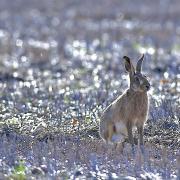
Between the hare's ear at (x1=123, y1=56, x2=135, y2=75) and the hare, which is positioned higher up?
the hare's ear at (x1=123, y1=56, x2=135, y2=75)

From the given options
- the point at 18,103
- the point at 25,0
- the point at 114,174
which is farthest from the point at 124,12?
the point at 114,174

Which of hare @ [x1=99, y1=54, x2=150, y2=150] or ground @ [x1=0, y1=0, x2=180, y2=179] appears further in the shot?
hare @ [x1=99, y1=54, x2=150, y2=150]

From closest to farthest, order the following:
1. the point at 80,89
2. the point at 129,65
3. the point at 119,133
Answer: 1. the point at 129,65
2. the point at 119,133
3. the point at 80,89

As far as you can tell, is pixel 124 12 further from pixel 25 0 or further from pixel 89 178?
pixel 89 178

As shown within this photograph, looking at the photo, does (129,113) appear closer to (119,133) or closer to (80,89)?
(119,133)

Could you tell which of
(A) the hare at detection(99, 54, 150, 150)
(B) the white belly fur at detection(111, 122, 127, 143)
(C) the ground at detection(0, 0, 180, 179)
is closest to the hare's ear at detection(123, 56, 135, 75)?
(A) the hare at detection(99, 54, 150, 150)

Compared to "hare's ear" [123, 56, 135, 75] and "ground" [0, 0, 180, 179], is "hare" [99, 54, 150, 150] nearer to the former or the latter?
"hare's ear" [123, 56, 135, 75]

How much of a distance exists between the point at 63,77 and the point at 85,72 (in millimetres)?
920

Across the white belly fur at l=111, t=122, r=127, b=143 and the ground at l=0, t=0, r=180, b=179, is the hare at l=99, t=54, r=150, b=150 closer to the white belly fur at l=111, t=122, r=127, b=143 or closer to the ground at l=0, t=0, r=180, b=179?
the white belly fur at l=111, t=122, r=127, b=143

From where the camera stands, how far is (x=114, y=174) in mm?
7043

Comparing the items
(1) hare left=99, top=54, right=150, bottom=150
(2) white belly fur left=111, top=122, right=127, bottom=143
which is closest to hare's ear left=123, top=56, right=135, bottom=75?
(1) hare left=99, top=54, right=150, bottom=150

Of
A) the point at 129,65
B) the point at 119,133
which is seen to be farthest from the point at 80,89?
the point at 129,65

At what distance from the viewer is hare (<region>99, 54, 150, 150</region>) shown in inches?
350

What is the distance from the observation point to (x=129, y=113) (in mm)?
8930
